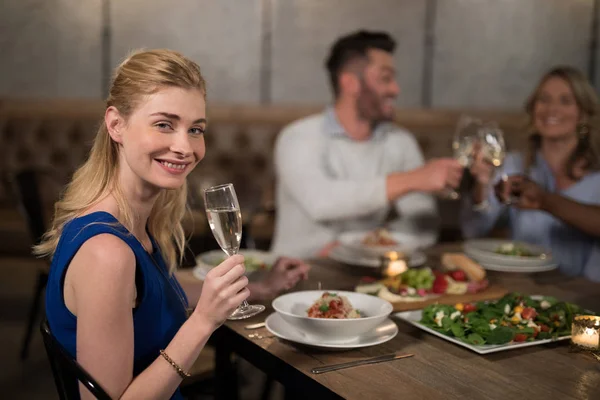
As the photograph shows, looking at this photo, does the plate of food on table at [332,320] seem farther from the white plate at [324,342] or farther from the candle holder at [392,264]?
the candle holder at [392,264]

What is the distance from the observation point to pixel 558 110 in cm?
299

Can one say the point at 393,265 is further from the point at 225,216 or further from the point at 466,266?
the point at 225,216

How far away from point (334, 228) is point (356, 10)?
2577mm

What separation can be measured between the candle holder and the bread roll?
5.3 inches

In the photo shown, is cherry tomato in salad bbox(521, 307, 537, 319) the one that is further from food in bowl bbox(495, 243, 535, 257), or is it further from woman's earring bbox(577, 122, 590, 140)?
woman's earring bbox(577, 122, 590, 140)

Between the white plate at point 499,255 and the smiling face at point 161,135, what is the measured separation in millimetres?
1344

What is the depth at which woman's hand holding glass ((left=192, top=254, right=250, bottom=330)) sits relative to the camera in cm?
129

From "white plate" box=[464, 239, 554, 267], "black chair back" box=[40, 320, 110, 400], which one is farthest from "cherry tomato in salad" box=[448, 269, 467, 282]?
"black chair back" box=[40, 320, 110, 400]

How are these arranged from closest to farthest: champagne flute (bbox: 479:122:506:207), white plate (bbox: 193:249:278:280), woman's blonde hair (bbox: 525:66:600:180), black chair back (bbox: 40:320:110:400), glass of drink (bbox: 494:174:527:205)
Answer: black chair back (bbox: 40:320:110:400), white plate (bbox: 193:249:278:280), champagne flute (bbox: 479:122:506:207), glass of drink (bbox: 494:174:527:205), woman's blonde hair (bbox: 525:66:600:180)

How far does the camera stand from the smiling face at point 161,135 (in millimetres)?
1408

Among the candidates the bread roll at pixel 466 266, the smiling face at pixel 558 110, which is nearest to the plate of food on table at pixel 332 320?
the bread roll at pixel 466 266

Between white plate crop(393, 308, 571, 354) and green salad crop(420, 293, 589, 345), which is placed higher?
green salad crop(420, 293, 589, 345)

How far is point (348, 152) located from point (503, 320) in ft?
5.98

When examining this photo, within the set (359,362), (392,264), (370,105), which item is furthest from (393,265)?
(370,105)
